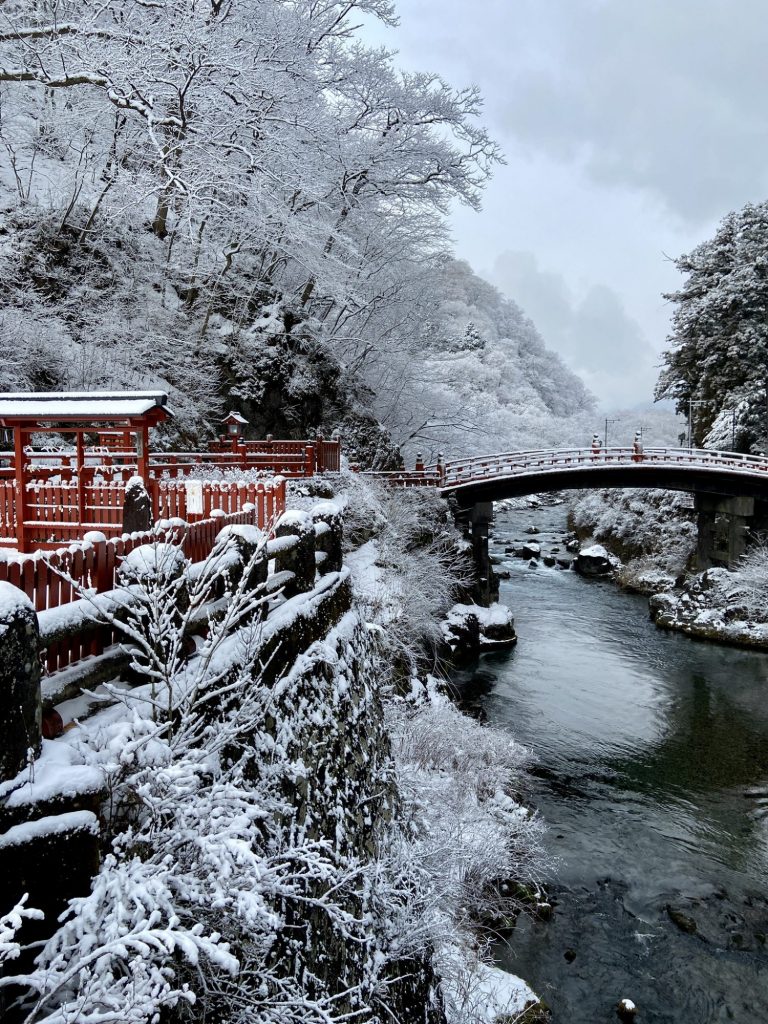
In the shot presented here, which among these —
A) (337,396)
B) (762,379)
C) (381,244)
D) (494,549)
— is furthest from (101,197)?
(762,379)

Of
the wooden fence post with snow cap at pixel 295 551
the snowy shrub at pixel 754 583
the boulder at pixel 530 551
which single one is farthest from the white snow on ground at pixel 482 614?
the wooden fence post with snow cap at pixel 295 551

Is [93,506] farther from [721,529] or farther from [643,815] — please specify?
[721,529]

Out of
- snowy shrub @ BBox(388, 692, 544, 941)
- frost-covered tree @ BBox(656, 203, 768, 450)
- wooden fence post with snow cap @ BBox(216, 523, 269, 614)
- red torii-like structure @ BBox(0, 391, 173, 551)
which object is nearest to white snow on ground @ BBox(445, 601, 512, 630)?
snowy shrub @ BBox(388, 692, 544, 941)

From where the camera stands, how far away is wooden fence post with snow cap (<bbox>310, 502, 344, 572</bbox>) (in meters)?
8.52

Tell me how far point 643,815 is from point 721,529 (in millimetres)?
20636

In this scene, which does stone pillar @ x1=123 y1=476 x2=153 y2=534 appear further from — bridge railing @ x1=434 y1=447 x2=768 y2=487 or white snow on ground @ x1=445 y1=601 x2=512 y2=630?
bridge railing @ x1=434 y1=447 x2=768 y2=487

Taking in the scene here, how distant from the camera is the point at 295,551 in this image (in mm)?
7281

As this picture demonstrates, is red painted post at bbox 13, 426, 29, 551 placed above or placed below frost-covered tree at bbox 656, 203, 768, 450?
below

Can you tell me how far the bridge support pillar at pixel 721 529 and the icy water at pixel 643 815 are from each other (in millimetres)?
7071

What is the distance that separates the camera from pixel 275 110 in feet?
52.5

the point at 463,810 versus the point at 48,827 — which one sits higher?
the point at 48,827

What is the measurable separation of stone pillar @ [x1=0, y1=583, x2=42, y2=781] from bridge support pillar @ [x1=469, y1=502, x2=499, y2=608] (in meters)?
22.7

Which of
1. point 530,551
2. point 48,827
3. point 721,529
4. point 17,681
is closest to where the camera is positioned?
point 48,827

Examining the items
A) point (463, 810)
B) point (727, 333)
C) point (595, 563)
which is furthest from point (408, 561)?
point (727, 333)
